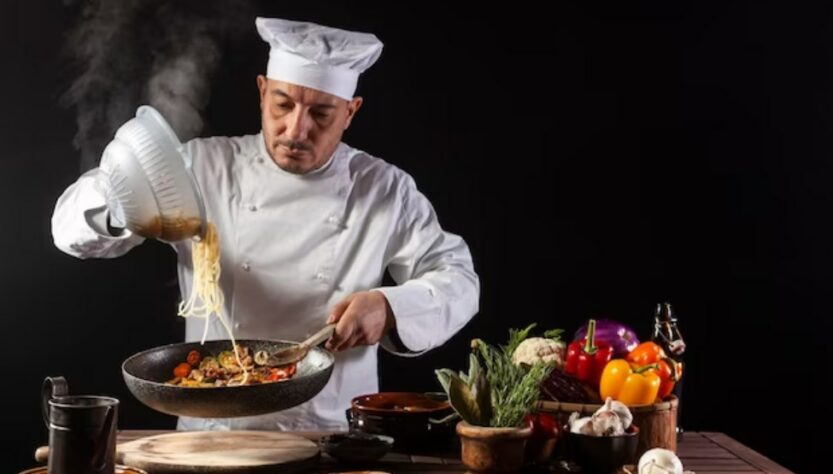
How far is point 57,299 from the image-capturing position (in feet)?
13.3

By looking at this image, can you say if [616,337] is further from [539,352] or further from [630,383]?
[630,383]

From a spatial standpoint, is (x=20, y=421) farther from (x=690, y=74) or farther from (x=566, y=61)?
(x=690, y=74)

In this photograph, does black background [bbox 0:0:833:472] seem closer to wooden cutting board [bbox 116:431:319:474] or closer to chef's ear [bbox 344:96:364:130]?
chef's ear [bbox 344:96:364:130]

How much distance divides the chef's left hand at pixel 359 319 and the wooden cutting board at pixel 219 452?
415mm

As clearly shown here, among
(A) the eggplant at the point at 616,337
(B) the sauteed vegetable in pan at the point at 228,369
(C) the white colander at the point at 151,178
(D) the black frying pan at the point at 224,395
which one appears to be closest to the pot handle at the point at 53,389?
(D) the black frying pan at the point at 224,395

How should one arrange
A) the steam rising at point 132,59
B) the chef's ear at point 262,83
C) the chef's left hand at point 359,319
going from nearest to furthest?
the chef's left hand at point 359,319 → the chef's ear at point 262,83 → the steam rising at point 132,59

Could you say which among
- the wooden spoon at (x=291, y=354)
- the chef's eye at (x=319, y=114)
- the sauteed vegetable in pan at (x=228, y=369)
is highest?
the chef's eye at (x=319, y=114)

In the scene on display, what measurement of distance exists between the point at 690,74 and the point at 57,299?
2459mm

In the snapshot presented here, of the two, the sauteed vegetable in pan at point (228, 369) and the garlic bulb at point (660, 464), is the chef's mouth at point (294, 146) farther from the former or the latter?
the garlic bulb at point (660, 464)

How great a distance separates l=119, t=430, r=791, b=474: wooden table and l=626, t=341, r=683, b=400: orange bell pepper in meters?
0.19

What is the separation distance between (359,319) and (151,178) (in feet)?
2.43

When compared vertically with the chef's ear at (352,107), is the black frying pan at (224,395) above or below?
below

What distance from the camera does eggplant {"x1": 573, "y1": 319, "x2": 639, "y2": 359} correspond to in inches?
113

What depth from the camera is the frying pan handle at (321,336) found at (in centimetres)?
294
